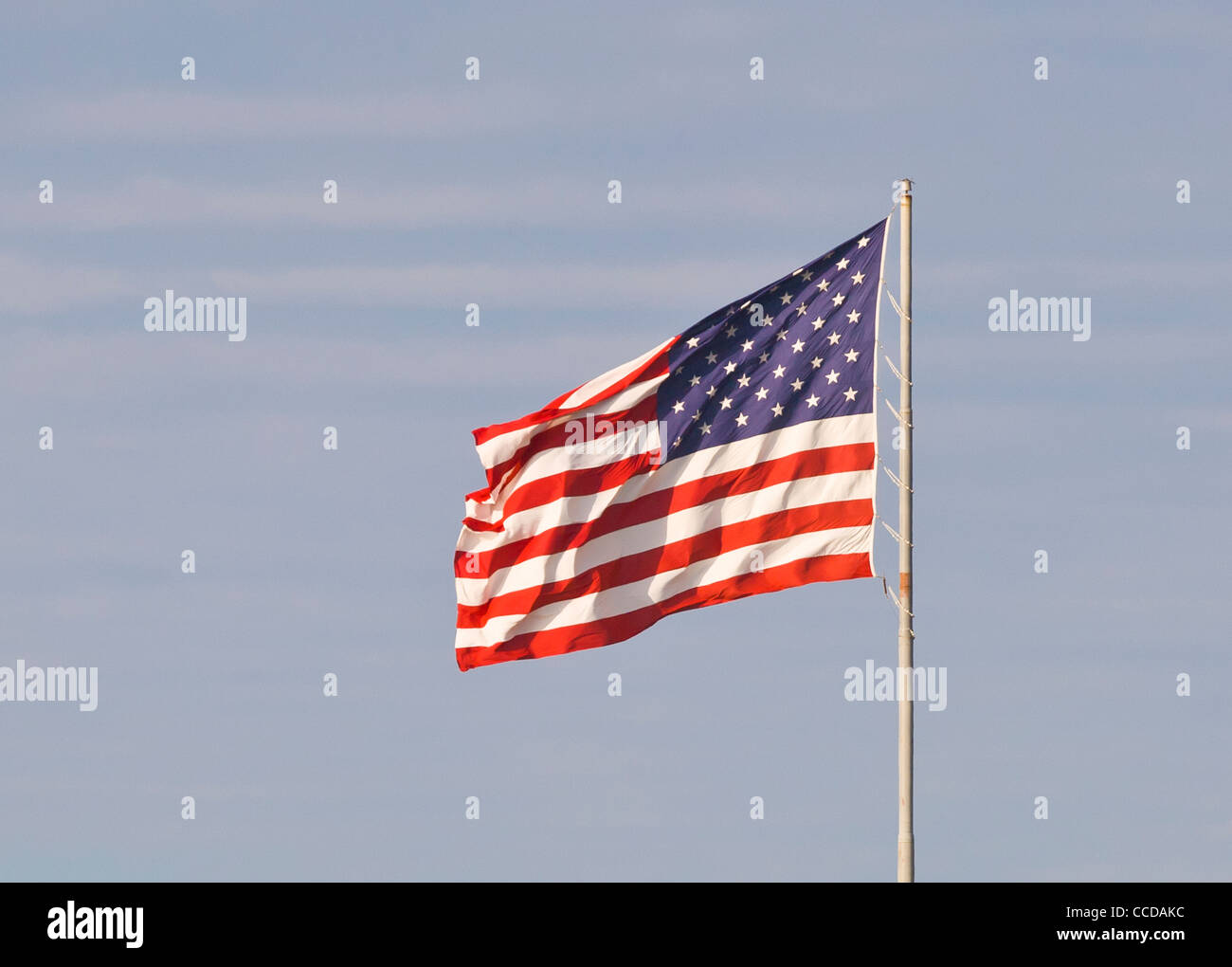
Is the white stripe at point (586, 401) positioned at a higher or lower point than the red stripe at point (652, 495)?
higher

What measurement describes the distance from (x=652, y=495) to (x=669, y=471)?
447 millimetres

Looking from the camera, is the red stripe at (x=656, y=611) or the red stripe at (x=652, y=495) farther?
the red stripe at (x=652, y=495)

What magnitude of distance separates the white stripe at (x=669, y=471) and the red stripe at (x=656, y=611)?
5.22 ft

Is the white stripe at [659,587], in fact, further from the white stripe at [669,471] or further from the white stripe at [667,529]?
the white stripe at [669,471]

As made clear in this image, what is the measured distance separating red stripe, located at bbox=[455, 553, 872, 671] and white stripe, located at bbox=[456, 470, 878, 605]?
0.70 m

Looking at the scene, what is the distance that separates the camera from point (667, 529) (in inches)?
1467

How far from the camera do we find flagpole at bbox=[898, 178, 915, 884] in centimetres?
3409

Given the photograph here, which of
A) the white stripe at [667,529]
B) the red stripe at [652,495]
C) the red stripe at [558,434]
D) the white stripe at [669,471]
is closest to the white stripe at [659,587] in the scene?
the white stripe at [667,529]

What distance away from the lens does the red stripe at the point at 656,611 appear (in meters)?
36.4

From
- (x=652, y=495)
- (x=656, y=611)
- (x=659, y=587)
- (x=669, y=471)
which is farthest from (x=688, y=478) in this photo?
(x=656, y=611)

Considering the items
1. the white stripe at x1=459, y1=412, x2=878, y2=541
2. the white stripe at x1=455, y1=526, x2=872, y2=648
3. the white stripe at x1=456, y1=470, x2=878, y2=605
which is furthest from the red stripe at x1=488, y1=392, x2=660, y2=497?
the white stripe at x1=455, y1=526, x2=872, y2=648

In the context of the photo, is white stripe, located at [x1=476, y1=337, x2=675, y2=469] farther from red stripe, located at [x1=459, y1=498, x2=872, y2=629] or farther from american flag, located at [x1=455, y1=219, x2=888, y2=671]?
red stripe, located at [x1=459, y1=498, x2=872, y2=629]
